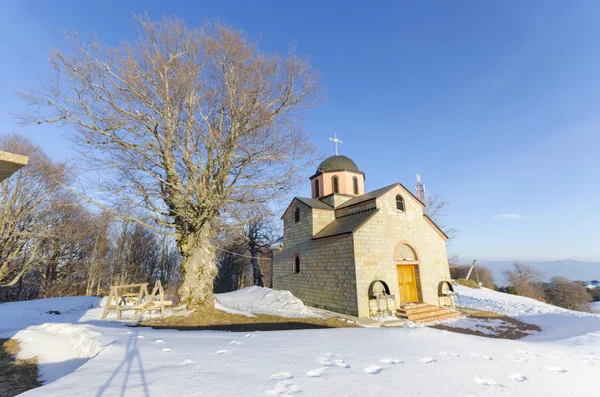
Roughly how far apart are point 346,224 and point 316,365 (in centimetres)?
1167

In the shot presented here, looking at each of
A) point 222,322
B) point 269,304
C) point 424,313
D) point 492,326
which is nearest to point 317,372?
point 222,322

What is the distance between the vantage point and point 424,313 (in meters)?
12.9

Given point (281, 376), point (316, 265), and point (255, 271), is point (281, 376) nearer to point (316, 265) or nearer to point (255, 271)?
point (316, 265)

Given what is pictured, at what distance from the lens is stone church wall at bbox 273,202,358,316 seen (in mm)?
13211

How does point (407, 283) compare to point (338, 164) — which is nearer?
point (407, 283)

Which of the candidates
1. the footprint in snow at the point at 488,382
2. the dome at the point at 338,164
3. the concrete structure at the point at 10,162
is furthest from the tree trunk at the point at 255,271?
the footprint in snow at the point at 488,382

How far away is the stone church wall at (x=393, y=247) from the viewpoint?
12977mm

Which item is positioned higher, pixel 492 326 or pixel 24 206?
pixel 24 206

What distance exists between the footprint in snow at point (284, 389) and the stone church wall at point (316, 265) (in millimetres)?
10382

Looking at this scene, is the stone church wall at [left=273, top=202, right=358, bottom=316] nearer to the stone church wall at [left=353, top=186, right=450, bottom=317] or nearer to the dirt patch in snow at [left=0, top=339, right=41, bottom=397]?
the stone church wall at [left=353, top=186, right=450, bottom=317]

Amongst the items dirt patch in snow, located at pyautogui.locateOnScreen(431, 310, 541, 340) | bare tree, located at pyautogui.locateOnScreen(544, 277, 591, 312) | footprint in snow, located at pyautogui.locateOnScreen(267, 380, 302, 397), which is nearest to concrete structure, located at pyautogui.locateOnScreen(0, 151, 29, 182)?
footprint in snow, located at pyautogui.locateOnScreen(267, 380, 302, 397)

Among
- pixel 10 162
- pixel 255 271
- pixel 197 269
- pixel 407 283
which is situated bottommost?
pixel 407 283

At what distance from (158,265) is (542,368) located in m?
37.6

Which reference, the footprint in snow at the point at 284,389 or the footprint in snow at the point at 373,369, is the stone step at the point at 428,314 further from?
the footprint in snow at the point at 284,389
